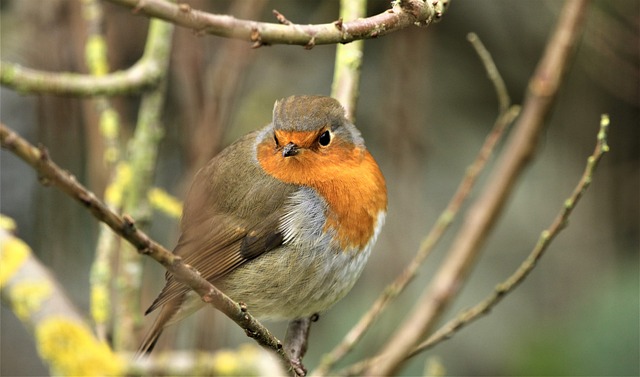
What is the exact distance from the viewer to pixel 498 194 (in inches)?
133

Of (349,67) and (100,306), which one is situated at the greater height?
(349,67)

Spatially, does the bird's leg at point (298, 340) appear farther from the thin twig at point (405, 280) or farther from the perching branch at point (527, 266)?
the perching branch at point (527, 266)

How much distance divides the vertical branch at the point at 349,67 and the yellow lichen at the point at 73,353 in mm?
1921

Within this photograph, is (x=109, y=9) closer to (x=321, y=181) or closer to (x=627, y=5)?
(x=321, y=181)

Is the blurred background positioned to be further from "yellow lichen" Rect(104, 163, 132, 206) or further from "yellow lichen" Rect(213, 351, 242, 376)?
"yellow lichen" Rect(213, 351, 242, 376)

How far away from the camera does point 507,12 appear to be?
5.70 m

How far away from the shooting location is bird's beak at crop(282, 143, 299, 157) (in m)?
3.13

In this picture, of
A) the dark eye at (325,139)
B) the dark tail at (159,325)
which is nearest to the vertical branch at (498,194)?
the dark eye at (325,139)

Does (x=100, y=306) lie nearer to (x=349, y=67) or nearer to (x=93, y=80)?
(x=93, y=80)

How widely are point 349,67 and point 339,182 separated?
50 cm

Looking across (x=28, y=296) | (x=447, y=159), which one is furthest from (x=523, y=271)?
(x=447, y=159)

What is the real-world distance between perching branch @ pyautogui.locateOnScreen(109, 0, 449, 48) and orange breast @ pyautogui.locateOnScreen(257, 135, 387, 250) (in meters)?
1.18

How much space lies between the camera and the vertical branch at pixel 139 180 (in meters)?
3.48

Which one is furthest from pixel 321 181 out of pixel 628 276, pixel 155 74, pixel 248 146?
pixel 628 276
